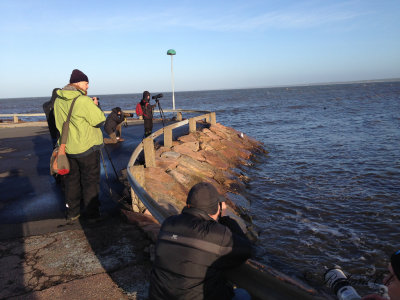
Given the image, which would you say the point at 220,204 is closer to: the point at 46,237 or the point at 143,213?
the point at 143,213

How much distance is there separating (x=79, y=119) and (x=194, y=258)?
2962 millimetres

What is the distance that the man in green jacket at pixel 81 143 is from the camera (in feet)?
13.7

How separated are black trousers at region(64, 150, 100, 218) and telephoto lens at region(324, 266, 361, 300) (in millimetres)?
3433

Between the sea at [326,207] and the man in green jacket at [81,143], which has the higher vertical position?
the man in green jacket at [81,143]

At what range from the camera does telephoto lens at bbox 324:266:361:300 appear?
1.89 m

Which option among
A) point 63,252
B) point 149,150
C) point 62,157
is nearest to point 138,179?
point 62,157

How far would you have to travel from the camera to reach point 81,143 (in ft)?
14.0

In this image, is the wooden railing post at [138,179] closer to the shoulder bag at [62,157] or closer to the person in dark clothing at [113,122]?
the shoulder bag at [62,157]

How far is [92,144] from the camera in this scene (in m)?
4.38

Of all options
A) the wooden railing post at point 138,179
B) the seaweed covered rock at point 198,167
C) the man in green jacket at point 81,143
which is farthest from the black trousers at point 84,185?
the seaweed covered rock at point 198,167

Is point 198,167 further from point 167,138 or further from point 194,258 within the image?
point 194,258

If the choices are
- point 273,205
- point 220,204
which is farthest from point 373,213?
point 220,204

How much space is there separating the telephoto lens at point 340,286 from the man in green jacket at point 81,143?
3.42 meters

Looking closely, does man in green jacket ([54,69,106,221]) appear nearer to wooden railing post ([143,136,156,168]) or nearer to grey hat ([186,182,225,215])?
wooden railing post ([143,136,156,168])
